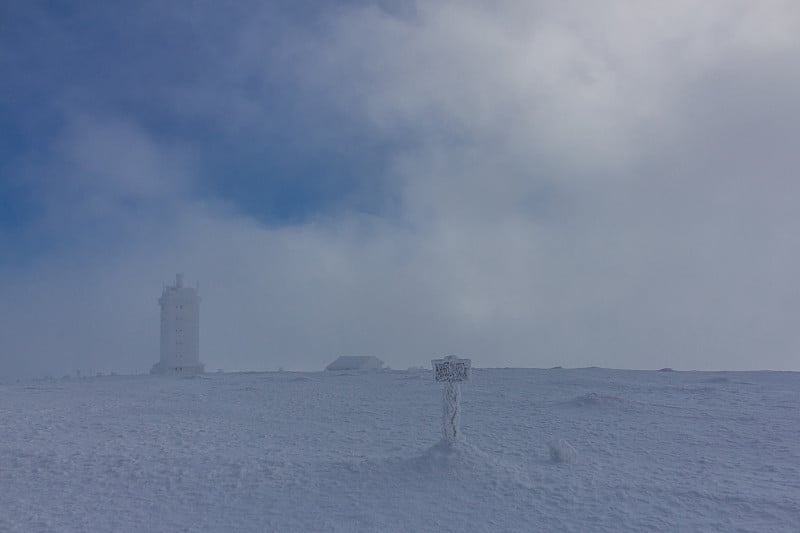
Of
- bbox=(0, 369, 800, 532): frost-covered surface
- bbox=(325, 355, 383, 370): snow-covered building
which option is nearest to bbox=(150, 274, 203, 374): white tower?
bbox=(325, 355, 383, 370): snow-covered building

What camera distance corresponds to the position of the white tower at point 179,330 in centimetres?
5578

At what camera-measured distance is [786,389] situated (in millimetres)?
26750

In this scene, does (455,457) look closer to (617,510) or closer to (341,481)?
(341,481)

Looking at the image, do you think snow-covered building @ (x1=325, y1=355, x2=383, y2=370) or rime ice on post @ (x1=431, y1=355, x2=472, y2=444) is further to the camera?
snow-covered building @ (x1=325, y1=355, x2=383, y2=370)

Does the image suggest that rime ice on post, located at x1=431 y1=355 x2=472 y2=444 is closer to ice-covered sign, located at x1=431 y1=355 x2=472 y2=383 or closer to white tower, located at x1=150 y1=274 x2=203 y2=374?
ice-covered sign, located at x1=431 y1=355 x2=472 y2=383

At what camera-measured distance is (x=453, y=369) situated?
50.7 feet

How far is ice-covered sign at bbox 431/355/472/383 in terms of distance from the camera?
1542cm

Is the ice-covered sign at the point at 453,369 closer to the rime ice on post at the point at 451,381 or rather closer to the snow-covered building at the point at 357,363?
the rime ice on post at the point at 451,381

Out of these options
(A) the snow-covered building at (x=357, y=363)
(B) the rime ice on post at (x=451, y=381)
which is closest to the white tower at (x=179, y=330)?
(A) the snow-covered building at (x=357, y=363)

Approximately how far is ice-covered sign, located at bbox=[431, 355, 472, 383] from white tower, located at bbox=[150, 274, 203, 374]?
44.5 metres

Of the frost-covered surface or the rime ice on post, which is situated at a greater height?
the rime ice on post

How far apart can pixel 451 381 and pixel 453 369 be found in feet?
0.95

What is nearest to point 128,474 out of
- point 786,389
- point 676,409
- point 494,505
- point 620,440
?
point 494,505

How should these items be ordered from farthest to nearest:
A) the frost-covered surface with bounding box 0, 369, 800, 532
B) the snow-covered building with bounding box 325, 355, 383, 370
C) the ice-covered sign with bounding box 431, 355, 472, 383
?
the snow-covered building with bounding box 325, 355, 383, 370 → the ice-covered sign with bounding box 431, 355, 472, 383 → the frost-covered surface with bounding box 0, 369, 800, 532
